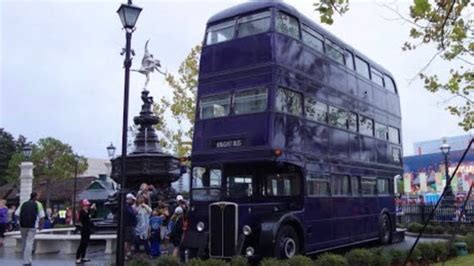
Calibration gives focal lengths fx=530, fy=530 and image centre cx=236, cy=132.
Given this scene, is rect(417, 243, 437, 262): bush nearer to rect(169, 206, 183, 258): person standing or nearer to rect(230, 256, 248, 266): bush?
rect(230, 256, 248, 266): bush

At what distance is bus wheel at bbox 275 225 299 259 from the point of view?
11845 mm

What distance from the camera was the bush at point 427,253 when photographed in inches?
502

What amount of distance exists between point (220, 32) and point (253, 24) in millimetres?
1018

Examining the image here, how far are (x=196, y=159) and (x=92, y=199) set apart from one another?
55.4 ft

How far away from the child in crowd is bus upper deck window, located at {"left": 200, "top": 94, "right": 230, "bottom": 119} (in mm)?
3218

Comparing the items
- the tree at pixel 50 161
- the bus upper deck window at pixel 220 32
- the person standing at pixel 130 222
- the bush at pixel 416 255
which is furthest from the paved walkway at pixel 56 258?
the tree at pixel 50 161

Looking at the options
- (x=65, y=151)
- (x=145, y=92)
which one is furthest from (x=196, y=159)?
(x=65, y=151)

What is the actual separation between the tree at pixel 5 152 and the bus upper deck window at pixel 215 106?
197 feet

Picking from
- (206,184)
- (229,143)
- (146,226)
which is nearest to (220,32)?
(229,143)

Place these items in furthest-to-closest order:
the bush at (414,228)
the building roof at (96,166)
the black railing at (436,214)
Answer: the building roof at (96,166) → the black railing at (436,214) → the bush at (414,228)

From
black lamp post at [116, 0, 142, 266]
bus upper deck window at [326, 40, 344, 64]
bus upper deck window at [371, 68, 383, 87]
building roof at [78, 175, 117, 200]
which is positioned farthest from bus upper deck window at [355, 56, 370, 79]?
building roof at [78, 175, 117, 200]

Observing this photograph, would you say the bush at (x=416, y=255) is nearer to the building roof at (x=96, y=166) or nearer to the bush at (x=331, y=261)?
the bush at (x=331, y=261)

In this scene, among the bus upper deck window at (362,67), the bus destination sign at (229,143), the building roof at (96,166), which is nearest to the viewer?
the bus destination sign at (229,143)

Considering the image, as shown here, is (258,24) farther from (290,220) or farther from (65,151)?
(65,151)
